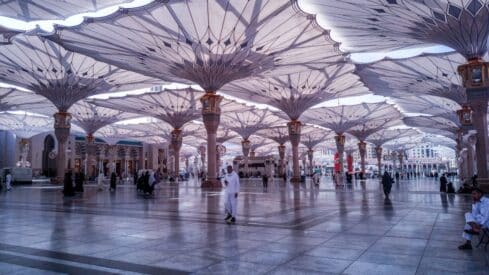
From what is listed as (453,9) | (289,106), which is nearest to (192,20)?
(453,9)

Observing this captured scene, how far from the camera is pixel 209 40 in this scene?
24.9m

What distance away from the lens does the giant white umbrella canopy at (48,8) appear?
787 inches

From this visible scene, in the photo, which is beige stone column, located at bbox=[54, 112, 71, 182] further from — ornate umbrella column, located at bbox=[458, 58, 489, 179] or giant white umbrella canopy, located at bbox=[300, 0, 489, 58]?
ornate umbrella column, located at bbox=[458, 58, 489, 179]

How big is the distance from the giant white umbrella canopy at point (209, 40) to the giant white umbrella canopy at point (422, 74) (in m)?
4.52

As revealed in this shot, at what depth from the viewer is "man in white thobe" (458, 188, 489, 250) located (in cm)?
647

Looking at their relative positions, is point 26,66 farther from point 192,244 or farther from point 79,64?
point 192,244

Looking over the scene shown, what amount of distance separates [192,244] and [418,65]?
2836 cm

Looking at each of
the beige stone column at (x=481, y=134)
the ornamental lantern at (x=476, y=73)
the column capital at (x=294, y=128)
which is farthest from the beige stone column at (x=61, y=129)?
the beige stone column at (x=481, y=134)

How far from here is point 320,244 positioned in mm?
7113

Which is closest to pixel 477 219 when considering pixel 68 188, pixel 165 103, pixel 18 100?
pixel 68 188

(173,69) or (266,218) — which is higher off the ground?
(173,69)

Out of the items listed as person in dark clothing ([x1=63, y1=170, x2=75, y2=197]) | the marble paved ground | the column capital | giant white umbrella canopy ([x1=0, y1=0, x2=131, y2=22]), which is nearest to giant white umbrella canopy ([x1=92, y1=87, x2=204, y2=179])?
the column capital

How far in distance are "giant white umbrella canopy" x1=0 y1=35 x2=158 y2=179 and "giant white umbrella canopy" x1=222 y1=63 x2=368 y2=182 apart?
10.2 metres

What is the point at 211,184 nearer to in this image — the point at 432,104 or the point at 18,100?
the point at 18,100
